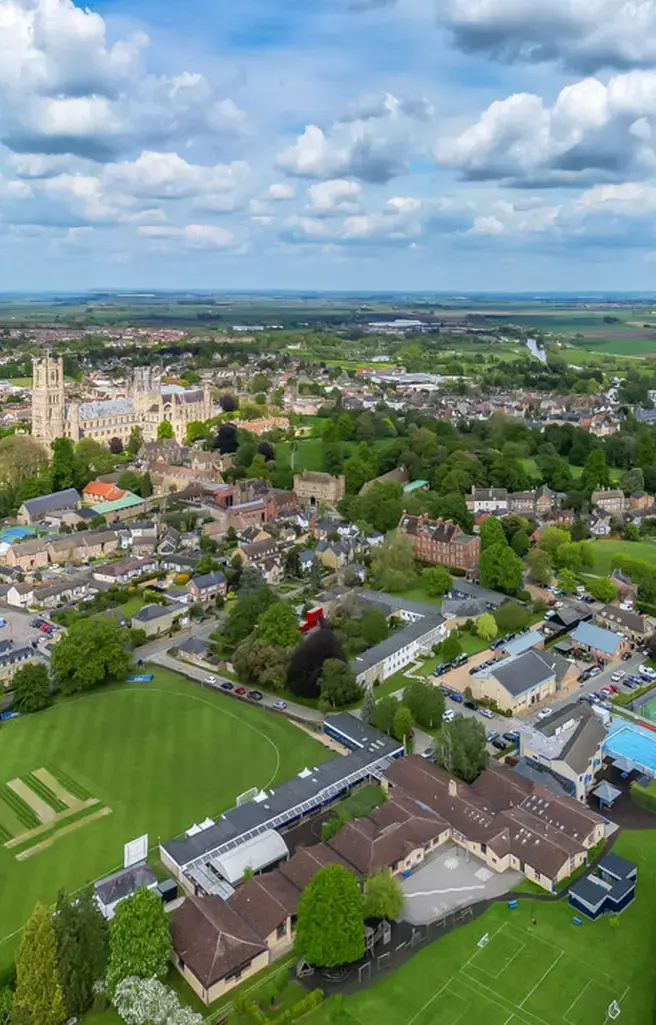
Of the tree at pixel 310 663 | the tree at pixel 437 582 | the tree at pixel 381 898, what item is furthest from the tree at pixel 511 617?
the tree at pixel 381 898

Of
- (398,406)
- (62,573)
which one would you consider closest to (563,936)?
(62,573)

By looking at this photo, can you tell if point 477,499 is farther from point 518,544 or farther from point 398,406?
point 398,406

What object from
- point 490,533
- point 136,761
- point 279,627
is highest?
point 490,533

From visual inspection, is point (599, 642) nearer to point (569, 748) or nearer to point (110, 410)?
point (569, 748)

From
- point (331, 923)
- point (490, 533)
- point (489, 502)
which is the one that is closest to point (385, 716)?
point (331, 923)

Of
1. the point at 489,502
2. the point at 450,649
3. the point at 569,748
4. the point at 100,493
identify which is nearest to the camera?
the point at 569,748

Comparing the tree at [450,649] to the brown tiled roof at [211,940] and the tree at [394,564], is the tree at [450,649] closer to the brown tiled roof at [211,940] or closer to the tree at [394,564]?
the tree at [394,564]

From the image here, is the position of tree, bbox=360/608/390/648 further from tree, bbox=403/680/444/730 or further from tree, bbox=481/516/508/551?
tree, bbox=481/516/508/551
